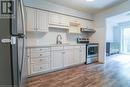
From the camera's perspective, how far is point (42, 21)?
3.65 m

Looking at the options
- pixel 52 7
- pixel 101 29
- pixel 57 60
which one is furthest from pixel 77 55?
pixel 52 7

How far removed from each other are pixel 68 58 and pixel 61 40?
81cm

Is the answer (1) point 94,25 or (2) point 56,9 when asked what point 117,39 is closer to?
(1) point 94,25

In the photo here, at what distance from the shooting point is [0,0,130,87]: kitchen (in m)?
3.27

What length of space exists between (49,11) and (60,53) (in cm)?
145

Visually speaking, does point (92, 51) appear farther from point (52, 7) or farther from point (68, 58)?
point (52, 7)

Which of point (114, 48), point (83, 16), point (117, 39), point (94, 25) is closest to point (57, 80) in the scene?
point (83, 16)

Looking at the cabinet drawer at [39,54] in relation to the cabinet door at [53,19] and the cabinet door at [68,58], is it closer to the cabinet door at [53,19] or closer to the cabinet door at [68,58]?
the cabinet door at [68,58]

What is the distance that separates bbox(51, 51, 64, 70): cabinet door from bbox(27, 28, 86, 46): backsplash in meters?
0.60

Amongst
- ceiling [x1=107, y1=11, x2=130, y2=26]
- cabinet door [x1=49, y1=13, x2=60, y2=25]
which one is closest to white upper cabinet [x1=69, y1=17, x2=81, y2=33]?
cabinet door [x1=49, y1=13, x2=60, y2=25]

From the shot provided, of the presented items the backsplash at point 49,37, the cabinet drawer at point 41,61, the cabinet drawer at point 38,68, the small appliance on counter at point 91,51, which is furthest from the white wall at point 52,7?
the cabinet drawer at point 38,68

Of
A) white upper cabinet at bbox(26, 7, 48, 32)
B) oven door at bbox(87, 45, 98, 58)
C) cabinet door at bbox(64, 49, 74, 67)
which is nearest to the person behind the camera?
white upper cabinet at bbox(26, 7, 48, 32)

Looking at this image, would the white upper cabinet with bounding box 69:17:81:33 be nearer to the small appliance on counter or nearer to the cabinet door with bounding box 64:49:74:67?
the small appliance on counter

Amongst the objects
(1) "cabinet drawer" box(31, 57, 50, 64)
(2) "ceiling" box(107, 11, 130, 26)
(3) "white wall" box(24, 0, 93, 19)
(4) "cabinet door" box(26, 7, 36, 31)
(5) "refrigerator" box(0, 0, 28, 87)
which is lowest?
(1) "cabinet drawer" box(31, 57, 50, 64)
